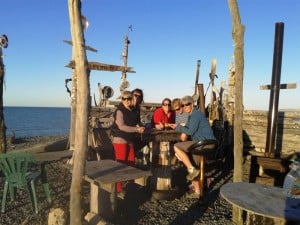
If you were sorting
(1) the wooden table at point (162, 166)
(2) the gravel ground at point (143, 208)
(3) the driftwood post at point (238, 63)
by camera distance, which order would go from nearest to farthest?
(3) the driftwood post at point (238, 63), (2) the gravel ground at point (143, 208), (1) the wooden table at point (162, 166)

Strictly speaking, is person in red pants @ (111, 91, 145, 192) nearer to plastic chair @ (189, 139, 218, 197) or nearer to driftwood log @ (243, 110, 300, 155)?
plastic chair @ (189, 139, 218, 197)

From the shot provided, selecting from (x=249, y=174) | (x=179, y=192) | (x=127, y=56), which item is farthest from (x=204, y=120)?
(x=127, y=56)

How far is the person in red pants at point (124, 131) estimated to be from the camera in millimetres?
6648

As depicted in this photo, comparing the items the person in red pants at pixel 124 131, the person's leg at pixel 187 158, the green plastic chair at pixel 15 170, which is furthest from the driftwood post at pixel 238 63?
the green plastic chair at pixel 15 170

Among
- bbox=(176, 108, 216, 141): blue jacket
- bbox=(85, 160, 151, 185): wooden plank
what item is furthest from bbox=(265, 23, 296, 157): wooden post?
bbox=(85, 160, 151, 185): wooden plank

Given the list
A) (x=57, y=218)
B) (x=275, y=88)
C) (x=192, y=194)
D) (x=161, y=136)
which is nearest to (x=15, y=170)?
(x=57, y=218)

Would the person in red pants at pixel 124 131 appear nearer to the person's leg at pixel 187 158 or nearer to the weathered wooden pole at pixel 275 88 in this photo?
the person's leg at pixel 187 158

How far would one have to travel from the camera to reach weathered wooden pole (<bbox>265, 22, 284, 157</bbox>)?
7668 mm

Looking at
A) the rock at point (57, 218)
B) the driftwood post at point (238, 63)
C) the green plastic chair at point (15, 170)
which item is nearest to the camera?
the rock at point (57, 218)

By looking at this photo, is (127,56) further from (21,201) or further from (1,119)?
(21,201)

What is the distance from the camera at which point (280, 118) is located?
897 cm

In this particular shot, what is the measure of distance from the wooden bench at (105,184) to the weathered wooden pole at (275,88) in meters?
3.96

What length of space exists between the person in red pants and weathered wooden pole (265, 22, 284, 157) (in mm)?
3393

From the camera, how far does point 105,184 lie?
15.8ft
